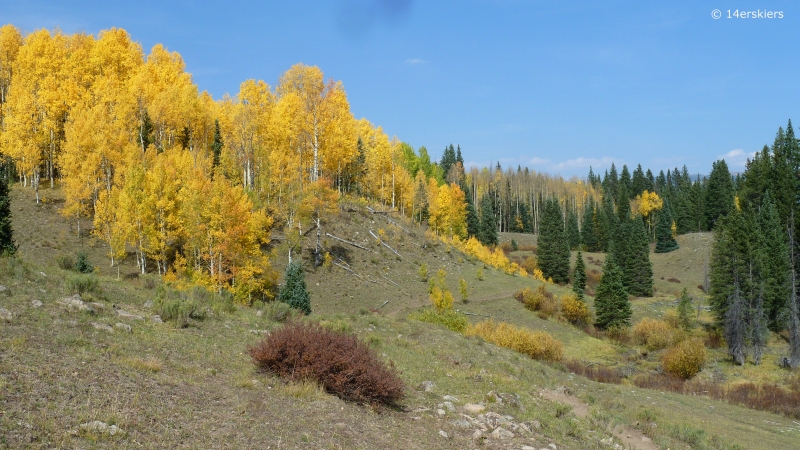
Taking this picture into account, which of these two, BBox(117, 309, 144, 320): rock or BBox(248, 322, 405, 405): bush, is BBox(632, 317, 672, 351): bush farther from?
BBox(117, 309, 144, 320): rock

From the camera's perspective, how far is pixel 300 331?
11.5 m

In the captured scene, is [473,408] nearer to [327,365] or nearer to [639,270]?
[327,365]

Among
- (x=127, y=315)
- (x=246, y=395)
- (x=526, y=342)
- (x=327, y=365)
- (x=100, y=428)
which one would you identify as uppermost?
(x=127, y=315)

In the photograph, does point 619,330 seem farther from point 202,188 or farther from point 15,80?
point 15,80

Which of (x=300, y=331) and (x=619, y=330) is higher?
(x=300, y=331)

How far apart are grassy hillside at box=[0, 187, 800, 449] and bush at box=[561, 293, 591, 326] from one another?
27080 millimetres

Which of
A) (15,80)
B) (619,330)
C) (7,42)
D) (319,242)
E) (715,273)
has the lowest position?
(619,330)

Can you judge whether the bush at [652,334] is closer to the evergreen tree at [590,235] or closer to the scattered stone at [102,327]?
the scattered stone at [102,327]

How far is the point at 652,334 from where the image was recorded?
48.2 metres

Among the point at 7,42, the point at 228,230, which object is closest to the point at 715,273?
the point at 228,230

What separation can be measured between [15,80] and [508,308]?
52052 millimetres

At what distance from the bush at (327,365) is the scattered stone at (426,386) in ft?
7.03

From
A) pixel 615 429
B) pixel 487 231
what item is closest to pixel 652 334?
pixel 615 429

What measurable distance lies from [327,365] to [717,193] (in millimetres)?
118117
